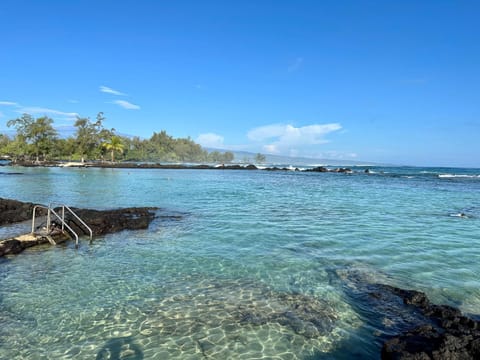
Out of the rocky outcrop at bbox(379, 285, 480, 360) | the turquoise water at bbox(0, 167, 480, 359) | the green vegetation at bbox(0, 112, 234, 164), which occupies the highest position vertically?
the green vegetation at bbox(0, 112, 234, 164)

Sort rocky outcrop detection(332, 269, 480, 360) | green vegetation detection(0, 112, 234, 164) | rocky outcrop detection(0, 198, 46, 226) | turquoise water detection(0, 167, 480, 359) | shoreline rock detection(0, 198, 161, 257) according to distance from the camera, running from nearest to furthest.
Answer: rocky outcrop detection(332, 269, 480, 360), turquoise water detection(0, 167, 480, 359), shoreline rock detection(0, 198, 161, 257), rocky outcrop detection(0, 198, 46, 226), green vegetation detection(0, 112, 234, 164)

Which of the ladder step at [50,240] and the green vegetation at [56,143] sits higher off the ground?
the green vegetation at [56,143]

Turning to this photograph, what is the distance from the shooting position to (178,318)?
22.2ft

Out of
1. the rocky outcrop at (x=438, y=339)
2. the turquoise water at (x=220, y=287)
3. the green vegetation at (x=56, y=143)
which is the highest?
the green vegetation at (x=56, y=143)

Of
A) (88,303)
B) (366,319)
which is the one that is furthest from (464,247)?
(88,303)

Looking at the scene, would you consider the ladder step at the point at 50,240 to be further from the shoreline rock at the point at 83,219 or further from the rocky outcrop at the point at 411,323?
the rocky outcrop at the point at 411,323

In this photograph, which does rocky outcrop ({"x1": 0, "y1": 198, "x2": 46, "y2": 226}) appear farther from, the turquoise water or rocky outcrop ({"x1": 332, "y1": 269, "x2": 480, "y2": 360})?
rocky outcrop ({"x1": 332, "y1": 269, "x2": 480, "y2": 360})

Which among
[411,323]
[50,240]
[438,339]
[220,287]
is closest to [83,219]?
[50,240]

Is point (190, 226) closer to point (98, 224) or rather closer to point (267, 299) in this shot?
point (98, 224)

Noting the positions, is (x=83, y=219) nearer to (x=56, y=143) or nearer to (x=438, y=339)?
(x=438, y=339)

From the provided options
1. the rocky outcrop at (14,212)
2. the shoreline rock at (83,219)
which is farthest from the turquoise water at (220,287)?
the rocky outcrop at (14,212)

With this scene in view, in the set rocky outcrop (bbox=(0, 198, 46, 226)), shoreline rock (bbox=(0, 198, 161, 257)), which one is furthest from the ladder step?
rocky outcrop (bbox=(0, 198, 46, 226))

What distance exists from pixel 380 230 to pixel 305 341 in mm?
11105

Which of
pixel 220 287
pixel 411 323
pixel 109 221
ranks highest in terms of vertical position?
pixel 109 221
